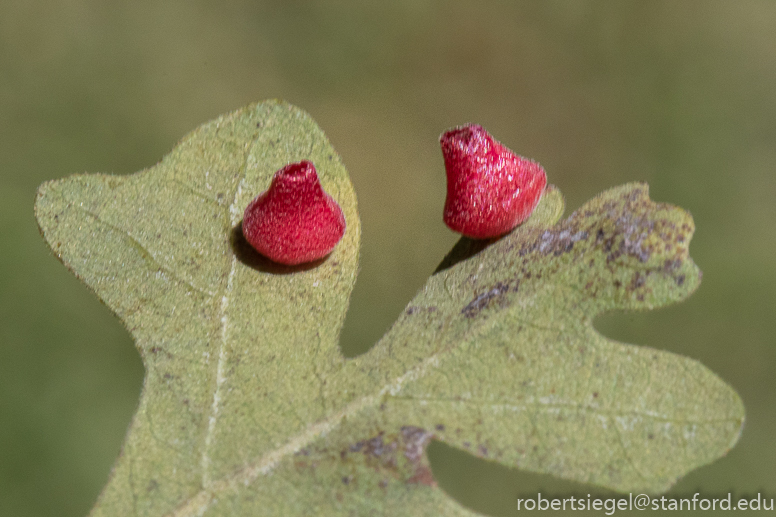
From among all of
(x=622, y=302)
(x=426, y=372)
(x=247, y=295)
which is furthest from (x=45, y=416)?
(x=622, y=302)

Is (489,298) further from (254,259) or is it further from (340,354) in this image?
(254,259)

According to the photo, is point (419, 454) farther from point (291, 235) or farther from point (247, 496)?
point (291, 235)

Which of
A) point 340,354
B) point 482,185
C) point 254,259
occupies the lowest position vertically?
point 340,354

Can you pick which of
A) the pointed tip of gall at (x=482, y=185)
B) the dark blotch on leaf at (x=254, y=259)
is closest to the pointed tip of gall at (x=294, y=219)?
the dark blotch on leaf at (x=254, y=259)

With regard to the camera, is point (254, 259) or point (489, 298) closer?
point (489, 298)

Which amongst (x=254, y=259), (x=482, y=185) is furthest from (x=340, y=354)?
(x=482, y=185)

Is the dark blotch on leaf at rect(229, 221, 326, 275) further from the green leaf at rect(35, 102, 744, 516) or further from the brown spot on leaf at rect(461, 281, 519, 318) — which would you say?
the brown spot on leaf at rect(461, 281, 519, 318)
